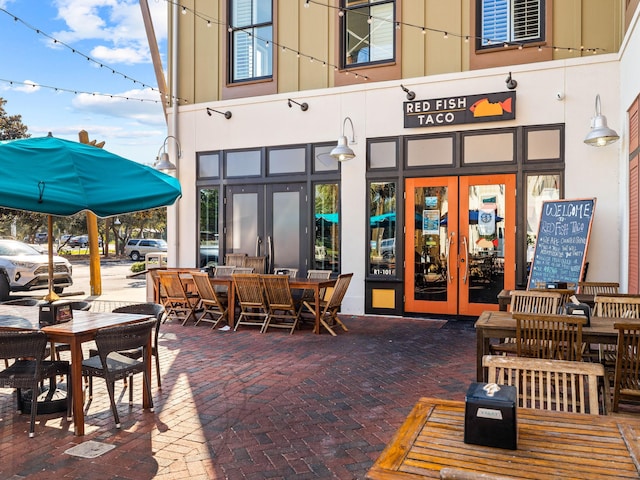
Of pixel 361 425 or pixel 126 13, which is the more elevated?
pixel 126 13

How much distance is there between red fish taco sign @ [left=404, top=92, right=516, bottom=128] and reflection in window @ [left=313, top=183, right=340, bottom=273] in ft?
5.96

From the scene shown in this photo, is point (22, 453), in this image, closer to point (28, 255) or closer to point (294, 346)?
point (294, 346)

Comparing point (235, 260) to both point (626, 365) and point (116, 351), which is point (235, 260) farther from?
point (626, 365)

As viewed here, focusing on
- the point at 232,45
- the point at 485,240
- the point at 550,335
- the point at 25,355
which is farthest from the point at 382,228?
the point at 25,355

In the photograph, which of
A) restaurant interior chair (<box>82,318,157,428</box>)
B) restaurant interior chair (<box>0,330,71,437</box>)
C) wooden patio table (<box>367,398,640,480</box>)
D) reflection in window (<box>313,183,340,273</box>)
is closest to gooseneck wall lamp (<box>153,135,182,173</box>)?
reflection in window (<box>313,183,340,273</box>)

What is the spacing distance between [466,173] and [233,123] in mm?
4630

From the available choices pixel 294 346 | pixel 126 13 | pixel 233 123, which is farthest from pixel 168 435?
pixel 126 13

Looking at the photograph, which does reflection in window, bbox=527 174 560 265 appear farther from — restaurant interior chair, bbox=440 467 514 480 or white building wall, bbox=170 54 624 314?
restaurant interior chair, bbox=440 467 514 480

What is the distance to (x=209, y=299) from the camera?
27.2 ft

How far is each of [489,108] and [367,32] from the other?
2.67 metres

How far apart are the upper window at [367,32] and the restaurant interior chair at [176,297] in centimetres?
482

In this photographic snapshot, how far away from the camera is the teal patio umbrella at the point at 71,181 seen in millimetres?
3770

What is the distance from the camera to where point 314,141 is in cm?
952

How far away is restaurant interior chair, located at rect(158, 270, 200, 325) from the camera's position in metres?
8.41
